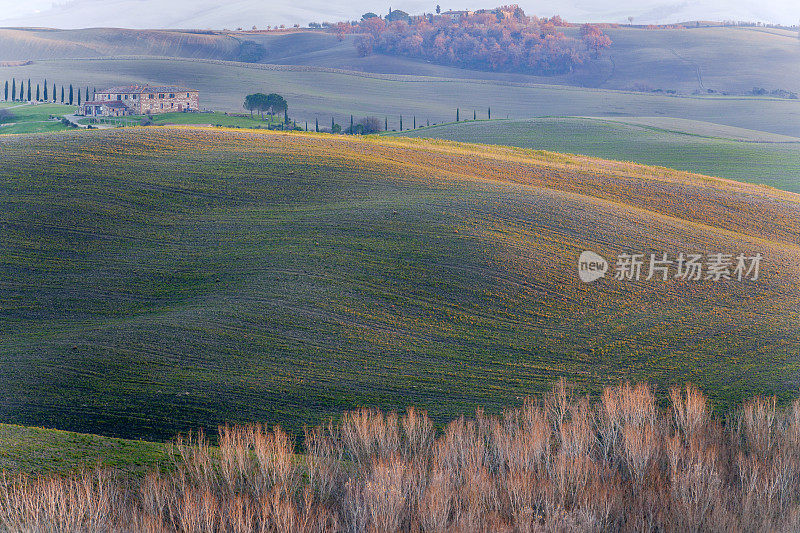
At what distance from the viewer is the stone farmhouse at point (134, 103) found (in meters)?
123

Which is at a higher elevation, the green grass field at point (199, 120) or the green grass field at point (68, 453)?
the green grass field at point (199, 120)

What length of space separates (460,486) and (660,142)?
105m

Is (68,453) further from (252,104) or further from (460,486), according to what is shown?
(252,104)

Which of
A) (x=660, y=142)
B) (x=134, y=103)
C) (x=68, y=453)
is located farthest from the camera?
(x=134, y=103)

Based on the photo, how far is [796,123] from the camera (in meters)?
160

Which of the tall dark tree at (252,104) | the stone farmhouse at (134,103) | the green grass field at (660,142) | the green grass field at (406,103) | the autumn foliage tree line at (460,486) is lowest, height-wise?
the autumn foliage tree line at (460,486)

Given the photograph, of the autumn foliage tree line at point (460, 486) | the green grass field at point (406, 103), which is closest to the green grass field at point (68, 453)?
the autumn foliage tree line at point (460, 486)

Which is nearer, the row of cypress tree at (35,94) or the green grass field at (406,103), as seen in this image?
the row of cypress tree at (35,94)

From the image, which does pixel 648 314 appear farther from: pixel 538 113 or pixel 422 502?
pixel 538 113

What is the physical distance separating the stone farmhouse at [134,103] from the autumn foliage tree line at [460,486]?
375 feet

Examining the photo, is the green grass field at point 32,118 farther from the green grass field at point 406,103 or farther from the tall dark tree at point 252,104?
the tall dark tree at point 252,104

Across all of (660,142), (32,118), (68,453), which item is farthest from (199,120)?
(68,453)

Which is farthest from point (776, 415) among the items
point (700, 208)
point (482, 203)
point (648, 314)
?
point (700, 208)

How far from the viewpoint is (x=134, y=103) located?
12506cm
